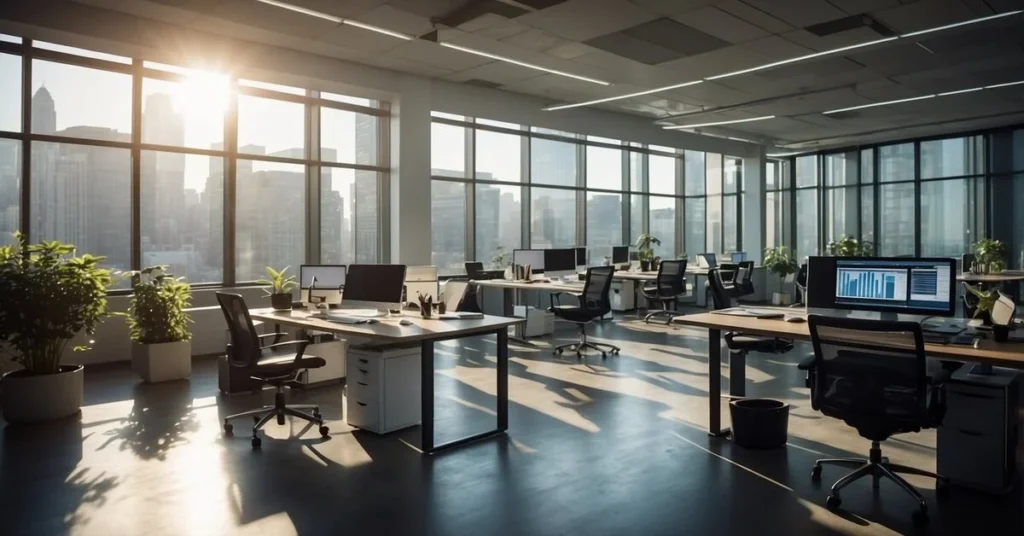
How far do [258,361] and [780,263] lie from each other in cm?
1225

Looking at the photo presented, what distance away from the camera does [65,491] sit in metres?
3.63

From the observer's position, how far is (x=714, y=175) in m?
16.1

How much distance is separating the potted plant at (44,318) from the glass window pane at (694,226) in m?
12.7

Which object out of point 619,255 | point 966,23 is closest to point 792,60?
point 966,23

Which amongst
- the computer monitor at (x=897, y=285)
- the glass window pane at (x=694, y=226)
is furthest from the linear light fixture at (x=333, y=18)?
the glass window pane at (x=694, y=226)

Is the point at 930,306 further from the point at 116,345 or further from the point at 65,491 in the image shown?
the point at 116,345

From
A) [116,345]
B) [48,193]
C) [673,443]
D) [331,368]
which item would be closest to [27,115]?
[48,193]

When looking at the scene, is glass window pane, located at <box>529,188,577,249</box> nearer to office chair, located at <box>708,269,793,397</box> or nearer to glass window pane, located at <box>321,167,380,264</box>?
glass window pane, located at <box>321,167,380,264</box>

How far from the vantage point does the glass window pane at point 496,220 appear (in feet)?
38.0

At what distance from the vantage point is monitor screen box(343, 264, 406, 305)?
554 cm

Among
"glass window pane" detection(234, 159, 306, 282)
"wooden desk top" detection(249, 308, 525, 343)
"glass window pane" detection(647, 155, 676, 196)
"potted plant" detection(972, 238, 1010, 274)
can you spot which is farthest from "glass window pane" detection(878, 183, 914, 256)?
"wooden desk top" detection(249, 308, 525, 343)

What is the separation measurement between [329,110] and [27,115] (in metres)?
3.60

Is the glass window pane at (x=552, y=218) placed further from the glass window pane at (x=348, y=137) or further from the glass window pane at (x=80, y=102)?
the glass window pane at (x=80, y=102)

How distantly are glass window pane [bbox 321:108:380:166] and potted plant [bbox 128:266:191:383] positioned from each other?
3465mm
